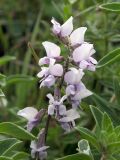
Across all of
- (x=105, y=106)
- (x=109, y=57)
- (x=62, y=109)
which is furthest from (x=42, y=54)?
(x=62, y=109)

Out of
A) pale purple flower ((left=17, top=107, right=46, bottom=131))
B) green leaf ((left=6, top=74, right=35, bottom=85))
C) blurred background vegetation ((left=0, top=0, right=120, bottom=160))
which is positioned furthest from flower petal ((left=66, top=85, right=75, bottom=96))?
green leaf ((left=6, top=74, right=35, bottom=85))

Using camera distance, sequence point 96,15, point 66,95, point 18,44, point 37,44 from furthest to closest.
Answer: point 18,44, point 37,44, point 96,15, point 66,95

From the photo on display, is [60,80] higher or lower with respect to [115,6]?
lower

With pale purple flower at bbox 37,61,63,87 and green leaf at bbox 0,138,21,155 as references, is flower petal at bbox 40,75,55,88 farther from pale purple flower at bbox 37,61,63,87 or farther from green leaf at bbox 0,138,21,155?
green leaf at bbox 0,138,21,155

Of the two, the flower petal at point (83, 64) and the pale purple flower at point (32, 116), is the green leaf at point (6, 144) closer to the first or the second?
the pale purple flower at point (32, 116)

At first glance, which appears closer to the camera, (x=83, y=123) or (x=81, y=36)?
(x=81, y=36)

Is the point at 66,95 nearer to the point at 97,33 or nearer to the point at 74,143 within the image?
the point at 74,143

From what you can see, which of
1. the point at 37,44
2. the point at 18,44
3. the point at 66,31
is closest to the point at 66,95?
the point at 66,31

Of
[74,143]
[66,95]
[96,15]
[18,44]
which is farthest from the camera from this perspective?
[18,44]
